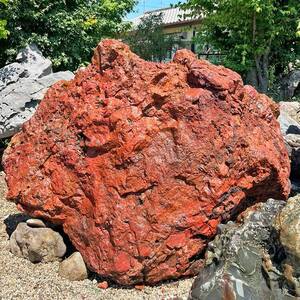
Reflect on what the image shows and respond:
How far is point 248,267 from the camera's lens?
125 inches

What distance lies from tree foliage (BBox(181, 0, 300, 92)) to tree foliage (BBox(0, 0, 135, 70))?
2529mm

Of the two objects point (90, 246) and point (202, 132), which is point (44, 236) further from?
point (202, 132)

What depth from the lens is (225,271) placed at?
3174 mm

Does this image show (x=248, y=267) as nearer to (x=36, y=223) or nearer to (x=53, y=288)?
(x=53, y=288)

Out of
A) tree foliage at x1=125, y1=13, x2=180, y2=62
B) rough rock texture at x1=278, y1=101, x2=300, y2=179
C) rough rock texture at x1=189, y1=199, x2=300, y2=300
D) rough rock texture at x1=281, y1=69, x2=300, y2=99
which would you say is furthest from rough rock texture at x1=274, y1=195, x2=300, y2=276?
tree foliage at x1=125, y1=13, x2=180, y2=62

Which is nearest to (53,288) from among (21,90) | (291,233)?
(291,233)

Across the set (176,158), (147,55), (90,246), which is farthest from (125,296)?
(147,55)

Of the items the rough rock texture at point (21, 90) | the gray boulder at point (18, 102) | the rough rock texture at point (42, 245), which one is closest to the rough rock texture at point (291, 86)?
the rough rock texture at point (21, 90)

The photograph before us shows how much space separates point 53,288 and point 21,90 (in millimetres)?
3727

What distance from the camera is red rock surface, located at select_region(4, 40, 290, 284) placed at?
3703 millimetres

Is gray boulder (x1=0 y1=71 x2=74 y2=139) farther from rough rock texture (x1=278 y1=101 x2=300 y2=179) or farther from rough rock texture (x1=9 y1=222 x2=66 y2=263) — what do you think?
rough rock texture (x1=278 y1=101 x2=300 y2=179)

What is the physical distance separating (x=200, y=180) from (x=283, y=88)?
9.01 meters

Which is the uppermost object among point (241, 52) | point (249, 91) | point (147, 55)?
point (249, 91)

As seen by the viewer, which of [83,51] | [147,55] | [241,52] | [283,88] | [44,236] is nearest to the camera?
[44,236]
